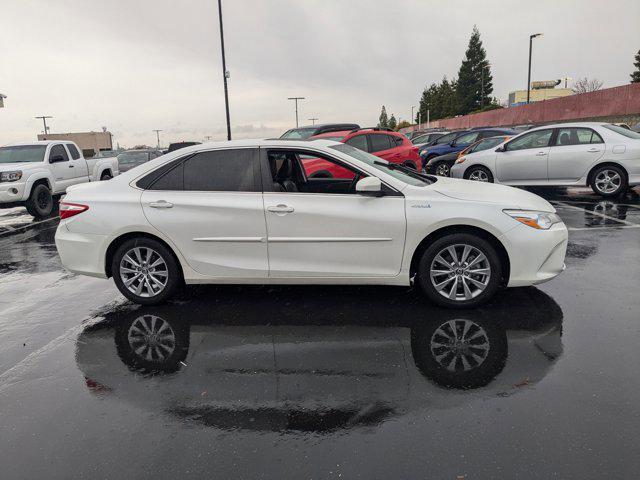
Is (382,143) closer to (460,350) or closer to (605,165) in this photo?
(605,165)

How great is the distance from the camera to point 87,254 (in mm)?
5352

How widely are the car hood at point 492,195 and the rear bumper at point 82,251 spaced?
3.46 m

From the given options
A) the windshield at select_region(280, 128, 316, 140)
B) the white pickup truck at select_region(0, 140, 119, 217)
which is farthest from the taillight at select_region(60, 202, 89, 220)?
the windshield at select_region(280, 128, 316, 140)

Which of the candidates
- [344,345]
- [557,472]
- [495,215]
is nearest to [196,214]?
[344,345]

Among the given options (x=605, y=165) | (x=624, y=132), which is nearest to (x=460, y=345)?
(x=605, y=165)

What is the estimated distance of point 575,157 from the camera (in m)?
11.7

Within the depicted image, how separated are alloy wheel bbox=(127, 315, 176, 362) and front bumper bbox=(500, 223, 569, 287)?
3.11m

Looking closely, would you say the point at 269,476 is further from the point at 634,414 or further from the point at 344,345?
the point at 634,414

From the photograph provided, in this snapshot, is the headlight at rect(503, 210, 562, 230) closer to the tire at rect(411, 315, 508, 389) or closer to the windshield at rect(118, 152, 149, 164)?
the tire at rect(411, 315, 508, 389)

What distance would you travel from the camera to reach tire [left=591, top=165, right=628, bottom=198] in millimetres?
11453

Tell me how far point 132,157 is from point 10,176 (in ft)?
35.9

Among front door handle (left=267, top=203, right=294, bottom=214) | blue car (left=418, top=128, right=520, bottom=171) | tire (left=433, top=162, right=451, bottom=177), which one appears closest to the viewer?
front door handle (left=267, top=203, right=294, bottom=214)

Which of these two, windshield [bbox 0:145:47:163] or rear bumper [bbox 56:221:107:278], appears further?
windshield [bbox 0:145:47:163]

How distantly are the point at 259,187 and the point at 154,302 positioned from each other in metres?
1.62
